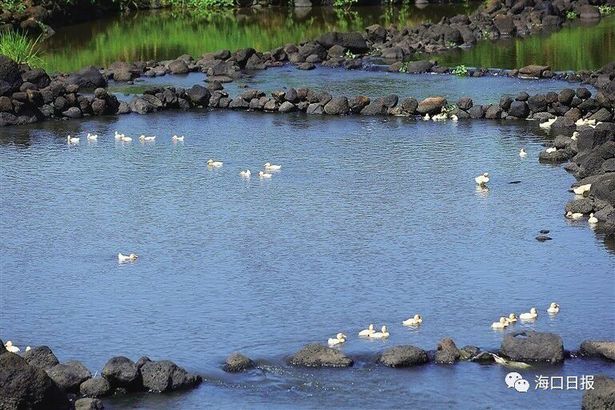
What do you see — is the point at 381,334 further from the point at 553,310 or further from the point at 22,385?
the point at 22,385

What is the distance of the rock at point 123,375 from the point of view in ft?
60.5

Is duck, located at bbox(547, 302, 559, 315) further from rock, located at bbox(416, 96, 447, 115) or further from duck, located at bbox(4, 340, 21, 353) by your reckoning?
rock, located at bbox(416, 96, 447, 115)

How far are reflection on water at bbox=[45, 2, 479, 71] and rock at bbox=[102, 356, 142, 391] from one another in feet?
106

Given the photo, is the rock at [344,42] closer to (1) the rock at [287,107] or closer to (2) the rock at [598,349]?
Answer: (1) the rock at [287,107]

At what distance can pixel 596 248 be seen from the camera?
82.3 ft

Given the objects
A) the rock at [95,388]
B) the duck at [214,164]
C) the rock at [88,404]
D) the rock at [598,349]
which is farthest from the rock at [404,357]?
the duck at [214,164]

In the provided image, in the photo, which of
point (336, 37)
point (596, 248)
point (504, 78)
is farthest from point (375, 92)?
point (596, 248)

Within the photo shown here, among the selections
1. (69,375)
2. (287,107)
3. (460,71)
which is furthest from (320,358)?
(460,71)

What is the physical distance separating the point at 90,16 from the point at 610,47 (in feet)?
94.1

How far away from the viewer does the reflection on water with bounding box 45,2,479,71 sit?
55312mm

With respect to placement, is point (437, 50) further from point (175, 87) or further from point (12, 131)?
point (12, 131)

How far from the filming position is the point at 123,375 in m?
18.4

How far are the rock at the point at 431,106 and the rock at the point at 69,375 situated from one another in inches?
824

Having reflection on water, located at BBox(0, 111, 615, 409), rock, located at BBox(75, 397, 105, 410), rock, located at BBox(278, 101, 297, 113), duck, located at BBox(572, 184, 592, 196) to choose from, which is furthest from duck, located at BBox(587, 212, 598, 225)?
rock, located at BBox(278, 101, 297, 113)
